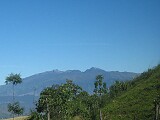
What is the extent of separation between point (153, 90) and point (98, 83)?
105 feet

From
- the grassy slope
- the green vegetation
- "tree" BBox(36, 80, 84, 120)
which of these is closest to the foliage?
the green vegetation

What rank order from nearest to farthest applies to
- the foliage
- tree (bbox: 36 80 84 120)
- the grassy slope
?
tree (bbox: 36 80 84 120) → the grassy slope → the foliage

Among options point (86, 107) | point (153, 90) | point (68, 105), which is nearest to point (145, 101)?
point (153, 90)

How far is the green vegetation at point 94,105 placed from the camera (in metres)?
136

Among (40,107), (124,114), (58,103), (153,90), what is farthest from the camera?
(153,90)

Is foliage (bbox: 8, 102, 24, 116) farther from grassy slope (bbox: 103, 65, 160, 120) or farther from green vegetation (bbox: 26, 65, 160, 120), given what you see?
grassy slope (bbox: 103, 65, 160, 120)

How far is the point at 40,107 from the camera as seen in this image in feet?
502

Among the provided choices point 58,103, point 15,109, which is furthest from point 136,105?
point 15,109

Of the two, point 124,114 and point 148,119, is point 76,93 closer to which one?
point 124,114

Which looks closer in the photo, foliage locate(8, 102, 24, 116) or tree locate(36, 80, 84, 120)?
tree locate(36, 80, 84, 120)

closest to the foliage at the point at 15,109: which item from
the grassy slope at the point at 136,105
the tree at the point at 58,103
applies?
the grassy slope at the point at 136,105

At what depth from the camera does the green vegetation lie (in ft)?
445

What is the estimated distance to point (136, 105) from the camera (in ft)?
556

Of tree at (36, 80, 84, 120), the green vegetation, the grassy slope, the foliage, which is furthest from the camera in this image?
the foliage
